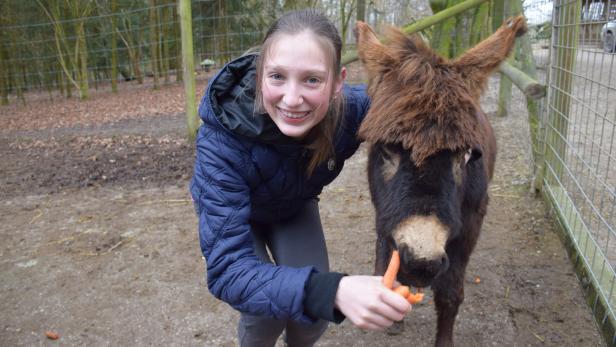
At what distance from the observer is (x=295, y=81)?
1.75m

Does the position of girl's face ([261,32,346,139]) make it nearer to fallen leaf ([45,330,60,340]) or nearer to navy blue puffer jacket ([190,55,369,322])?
navy blue puffer jacket ([190,55,369,322])

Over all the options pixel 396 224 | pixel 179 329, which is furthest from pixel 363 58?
pixel 179 329

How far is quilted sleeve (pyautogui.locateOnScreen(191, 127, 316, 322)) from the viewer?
4.80 ft

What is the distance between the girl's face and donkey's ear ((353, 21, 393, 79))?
361 mm

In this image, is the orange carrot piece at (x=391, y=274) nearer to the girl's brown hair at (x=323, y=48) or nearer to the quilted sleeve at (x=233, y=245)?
the quilted sleeve at (x=233, y=245)

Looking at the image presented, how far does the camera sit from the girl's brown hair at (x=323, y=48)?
181 cm

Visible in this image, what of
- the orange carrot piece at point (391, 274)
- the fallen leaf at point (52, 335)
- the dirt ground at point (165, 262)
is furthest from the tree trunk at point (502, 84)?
the fallen leaf at point (52, 335)

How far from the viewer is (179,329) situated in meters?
2.99

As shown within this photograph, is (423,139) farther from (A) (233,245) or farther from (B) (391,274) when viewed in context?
(A) (233,245)

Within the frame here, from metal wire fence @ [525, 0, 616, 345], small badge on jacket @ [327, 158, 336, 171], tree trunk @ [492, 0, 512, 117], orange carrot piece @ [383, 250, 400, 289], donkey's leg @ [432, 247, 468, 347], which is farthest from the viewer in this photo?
tree trunk @ [492, 0, 512, 117]

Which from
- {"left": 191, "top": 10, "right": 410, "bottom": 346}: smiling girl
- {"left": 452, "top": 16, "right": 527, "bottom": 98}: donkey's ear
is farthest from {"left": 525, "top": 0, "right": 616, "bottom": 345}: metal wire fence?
{"left": 191, "top": 10, "right": 410, "bottom": 346}: smiling girl

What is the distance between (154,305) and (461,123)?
252 cm

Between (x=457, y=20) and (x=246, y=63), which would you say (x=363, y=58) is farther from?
(x=457, y=20)

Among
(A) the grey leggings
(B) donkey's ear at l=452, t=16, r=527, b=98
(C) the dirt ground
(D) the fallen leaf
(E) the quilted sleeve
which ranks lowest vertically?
(D) the fallen leaf
